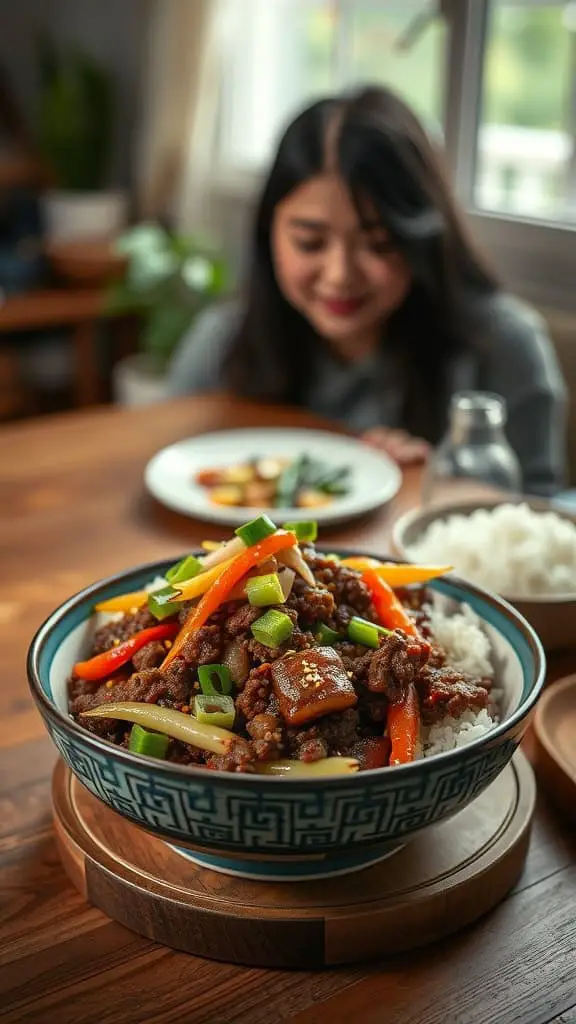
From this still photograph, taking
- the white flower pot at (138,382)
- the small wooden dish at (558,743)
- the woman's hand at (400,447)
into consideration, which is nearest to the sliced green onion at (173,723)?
the small wooden dish at (558,743)

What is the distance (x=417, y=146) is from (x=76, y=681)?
163cm

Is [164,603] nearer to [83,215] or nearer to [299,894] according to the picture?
[299,894]

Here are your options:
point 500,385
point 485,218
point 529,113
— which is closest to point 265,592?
point 500,385

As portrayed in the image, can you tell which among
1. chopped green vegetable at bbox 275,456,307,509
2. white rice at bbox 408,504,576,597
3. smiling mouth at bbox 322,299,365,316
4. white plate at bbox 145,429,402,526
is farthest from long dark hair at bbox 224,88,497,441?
white rice at bbox 408,504,576,597

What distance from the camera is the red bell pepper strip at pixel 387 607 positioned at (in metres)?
0.94

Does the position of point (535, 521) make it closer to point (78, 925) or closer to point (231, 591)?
point (231, 591)

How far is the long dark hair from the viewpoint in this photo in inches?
82.8

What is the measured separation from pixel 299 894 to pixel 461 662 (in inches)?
10.4

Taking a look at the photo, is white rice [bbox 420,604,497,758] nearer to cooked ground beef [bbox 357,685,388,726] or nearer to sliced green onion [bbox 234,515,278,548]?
cooked ground beef [bbox 357,685,388,726]

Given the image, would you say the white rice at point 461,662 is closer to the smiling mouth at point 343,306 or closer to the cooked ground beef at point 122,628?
the cooked ground beef at point 122,628

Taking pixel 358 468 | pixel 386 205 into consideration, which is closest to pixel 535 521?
pixel 358 468

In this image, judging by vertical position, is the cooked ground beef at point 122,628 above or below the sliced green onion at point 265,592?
below

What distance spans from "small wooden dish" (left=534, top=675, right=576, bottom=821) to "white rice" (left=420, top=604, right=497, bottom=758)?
8 centimetres

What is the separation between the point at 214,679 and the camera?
849mm
